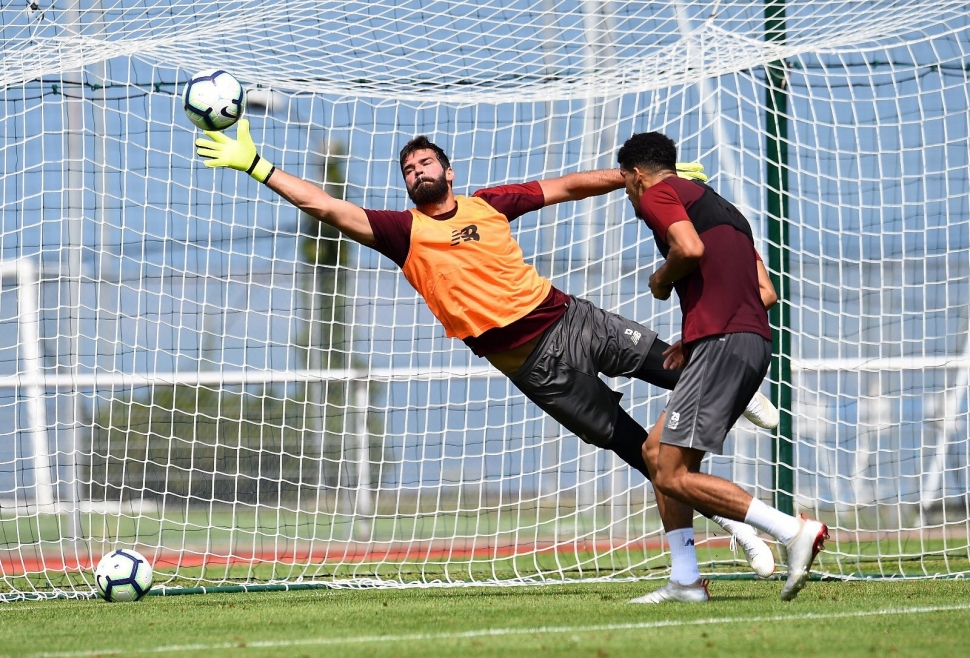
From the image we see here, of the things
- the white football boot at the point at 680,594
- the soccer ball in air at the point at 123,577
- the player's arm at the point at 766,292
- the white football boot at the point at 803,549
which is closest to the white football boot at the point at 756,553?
the white football boot at the point at 680,594

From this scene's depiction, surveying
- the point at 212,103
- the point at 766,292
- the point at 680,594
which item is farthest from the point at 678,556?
the point at 212,103

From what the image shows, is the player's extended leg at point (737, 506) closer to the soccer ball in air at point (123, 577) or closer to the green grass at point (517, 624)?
the green grass at point (517, 624)

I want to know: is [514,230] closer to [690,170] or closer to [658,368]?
[690,170]

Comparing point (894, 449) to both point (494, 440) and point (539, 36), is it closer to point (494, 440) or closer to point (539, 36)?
point (494, 440)

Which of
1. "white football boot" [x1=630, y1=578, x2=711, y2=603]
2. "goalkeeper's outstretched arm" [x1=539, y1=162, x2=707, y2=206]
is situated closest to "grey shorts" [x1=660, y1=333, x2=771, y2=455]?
"white football boot" [x1=630, y1=578, x2=711, y2=603]

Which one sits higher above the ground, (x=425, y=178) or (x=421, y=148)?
(x=421, y=148)

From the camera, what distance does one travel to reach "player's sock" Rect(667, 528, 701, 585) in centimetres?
541

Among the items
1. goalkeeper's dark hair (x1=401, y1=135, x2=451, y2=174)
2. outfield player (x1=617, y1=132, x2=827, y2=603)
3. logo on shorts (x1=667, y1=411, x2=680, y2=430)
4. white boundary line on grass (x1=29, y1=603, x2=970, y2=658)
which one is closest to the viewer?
white boundary line on grass (x1=29, y1=603, x2=970, y2=658)

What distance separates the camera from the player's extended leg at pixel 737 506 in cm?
485

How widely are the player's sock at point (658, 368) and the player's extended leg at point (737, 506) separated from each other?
0.69 metres

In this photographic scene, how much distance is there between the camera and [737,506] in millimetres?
5008

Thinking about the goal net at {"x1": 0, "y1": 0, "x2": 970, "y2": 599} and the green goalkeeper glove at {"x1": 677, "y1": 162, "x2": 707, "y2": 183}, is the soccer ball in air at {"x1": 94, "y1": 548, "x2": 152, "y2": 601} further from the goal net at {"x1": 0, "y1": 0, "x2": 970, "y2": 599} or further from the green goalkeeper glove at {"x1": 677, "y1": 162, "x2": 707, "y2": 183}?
the green goalkeeper glove at {"x1": 677, "y1": 162, "x2": 707, "y2": 183}

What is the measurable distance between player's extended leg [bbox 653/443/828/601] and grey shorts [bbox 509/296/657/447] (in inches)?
26.3

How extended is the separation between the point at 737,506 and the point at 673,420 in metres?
0.46
